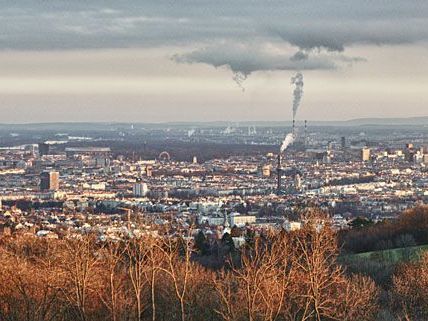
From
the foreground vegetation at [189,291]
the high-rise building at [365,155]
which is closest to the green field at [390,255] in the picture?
the foreground vegetation at [189,291]

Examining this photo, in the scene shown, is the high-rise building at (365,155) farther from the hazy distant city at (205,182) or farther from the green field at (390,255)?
the green field at (390,255)

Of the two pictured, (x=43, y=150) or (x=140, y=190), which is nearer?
(x=140, y=190)

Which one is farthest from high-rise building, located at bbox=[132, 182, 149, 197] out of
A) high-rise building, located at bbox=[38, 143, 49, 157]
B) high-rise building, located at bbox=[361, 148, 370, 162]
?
high-rise building, located at bbox=[38, 143, 49, 157]

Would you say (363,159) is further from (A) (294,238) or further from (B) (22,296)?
(B) (22,296)

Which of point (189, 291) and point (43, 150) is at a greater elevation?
point (189, 291)

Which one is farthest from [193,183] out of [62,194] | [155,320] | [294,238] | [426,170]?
[155,320]

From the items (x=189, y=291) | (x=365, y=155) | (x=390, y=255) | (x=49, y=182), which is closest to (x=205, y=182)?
(x=49, y=182)

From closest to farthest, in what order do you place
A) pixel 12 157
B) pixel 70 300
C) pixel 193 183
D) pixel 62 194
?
pixel 70 300 < pixel 62 194 < pixel 193 183 < pixel 12 157

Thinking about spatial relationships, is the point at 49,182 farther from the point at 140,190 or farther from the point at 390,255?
the point at 390,255
